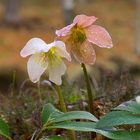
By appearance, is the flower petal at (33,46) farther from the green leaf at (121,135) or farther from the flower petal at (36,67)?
the green leaf at (121,135)

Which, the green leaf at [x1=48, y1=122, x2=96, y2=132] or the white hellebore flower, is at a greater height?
the white hellebore flower

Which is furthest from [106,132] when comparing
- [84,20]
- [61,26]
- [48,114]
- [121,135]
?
[61,26]

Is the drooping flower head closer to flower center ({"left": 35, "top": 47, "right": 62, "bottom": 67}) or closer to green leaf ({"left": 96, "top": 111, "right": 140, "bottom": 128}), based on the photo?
flower center ({"left": 35, "top": 47, "right": 62, "bottom": 67})

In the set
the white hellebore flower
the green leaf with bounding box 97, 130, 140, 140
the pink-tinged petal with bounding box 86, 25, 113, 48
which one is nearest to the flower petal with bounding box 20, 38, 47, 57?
the white hellebore flower

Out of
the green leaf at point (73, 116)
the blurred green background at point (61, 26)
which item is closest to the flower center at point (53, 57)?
the green leaf at point (73, 116)

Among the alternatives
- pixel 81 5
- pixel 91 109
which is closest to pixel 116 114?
pixel 91 109

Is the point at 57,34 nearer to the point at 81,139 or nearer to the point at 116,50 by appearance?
the point at 81,139

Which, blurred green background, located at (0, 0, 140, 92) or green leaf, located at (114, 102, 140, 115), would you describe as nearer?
green leaf, located at (114, 102, 140, 115)
